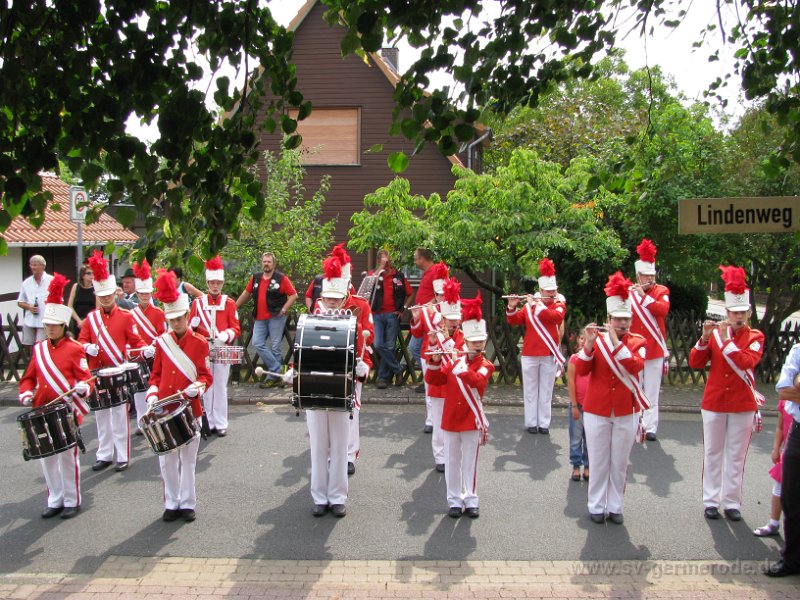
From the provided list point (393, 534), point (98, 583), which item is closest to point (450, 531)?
point (393, 534)

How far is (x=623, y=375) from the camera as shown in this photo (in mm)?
6945

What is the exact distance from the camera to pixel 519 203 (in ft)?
41.8

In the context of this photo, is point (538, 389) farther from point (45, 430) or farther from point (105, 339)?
point (45, 430)

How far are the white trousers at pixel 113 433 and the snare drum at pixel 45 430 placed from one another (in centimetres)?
145

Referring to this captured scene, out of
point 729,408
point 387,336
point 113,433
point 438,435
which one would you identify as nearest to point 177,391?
point 113,433

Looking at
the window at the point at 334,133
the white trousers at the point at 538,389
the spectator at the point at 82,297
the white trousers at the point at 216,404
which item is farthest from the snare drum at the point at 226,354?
the window at the point at 334,133

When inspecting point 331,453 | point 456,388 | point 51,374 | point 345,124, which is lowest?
point 331,453

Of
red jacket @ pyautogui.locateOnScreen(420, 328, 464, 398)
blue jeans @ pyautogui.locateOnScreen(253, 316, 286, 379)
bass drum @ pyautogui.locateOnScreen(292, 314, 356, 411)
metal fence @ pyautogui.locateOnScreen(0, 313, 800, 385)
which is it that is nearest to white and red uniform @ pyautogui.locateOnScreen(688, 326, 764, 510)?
red jacket @ pyautogui.locateOnScreen(420, 328, 464, 398)

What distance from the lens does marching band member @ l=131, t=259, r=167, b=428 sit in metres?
9.38

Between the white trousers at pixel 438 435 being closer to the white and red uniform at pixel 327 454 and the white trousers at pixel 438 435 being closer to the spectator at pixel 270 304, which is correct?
the white and red uniform at pixel 327 454

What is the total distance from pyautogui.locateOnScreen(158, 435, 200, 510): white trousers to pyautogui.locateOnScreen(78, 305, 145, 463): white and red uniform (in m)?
1.73

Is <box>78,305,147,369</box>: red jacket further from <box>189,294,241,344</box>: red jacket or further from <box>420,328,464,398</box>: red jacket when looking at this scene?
<box>420,328,464,398</box>: red jacket

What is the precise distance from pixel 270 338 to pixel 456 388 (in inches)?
224

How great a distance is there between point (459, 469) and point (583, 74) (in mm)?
3703
